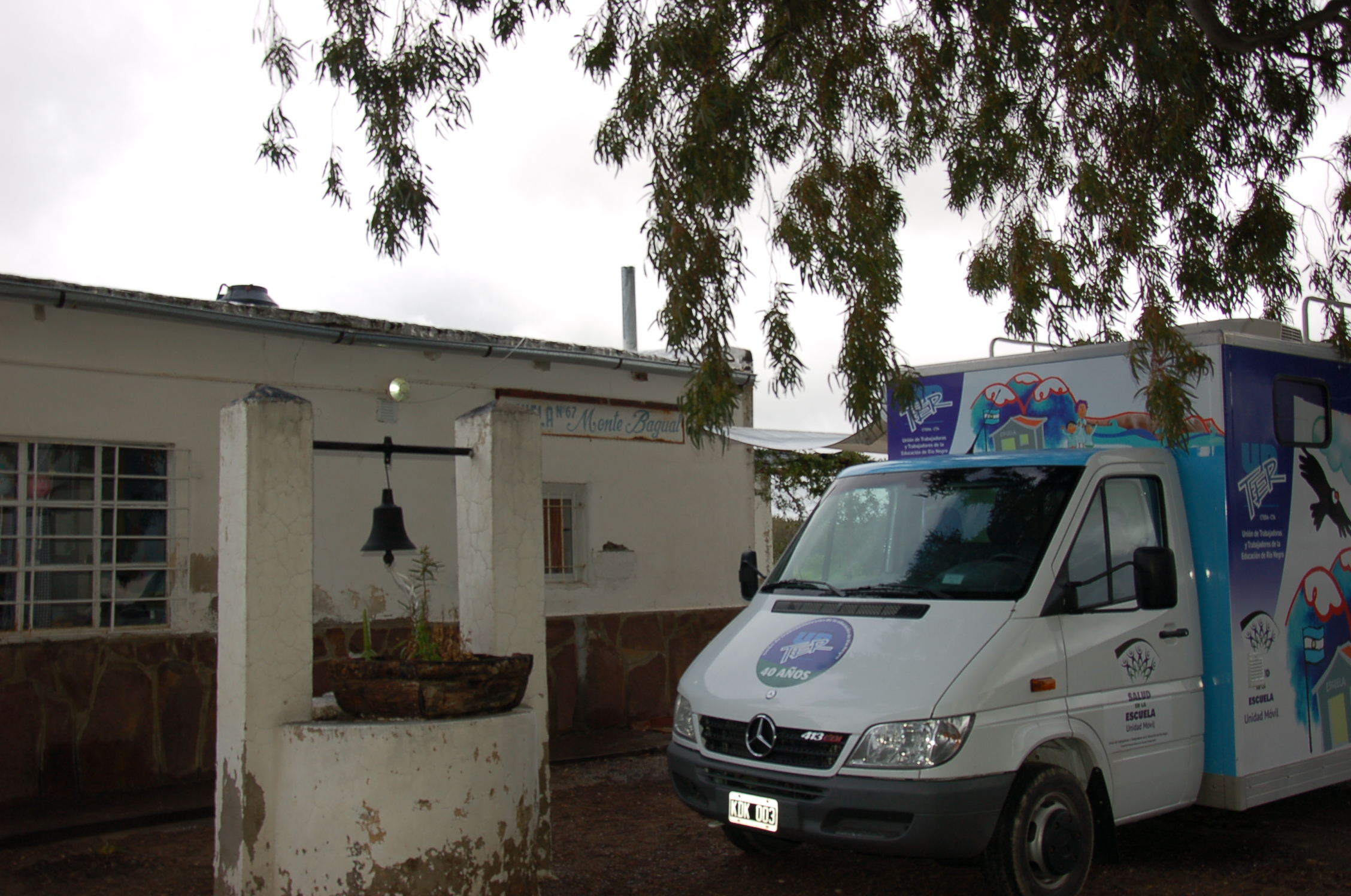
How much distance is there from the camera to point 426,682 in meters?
5.10

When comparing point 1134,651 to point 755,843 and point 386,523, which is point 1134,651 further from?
point 386,523

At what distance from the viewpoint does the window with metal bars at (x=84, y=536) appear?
796 centimetres

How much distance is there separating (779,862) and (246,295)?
21.8 feet

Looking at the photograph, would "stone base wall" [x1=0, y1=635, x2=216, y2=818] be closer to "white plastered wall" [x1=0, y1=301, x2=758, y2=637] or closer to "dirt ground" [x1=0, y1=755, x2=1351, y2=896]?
"white plastered wall" [x1=0, y1=301, x2=758, y2=637]

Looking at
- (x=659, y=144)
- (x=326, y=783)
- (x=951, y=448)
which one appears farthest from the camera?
(x=659, y=144)

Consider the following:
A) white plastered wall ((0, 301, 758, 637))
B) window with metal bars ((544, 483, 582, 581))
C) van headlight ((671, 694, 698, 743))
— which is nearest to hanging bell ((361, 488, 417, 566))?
van headlight ((671, 694, 698, 743))

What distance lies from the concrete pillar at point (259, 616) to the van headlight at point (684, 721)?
178 centimetres

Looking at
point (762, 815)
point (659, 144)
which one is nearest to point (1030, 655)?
point (762, 815)

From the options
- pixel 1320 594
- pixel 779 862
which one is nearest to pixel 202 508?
pixel 779 862

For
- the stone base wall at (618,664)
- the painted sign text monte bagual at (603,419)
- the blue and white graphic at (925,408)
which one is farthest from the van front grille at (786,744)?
the painted sign text monte bagual at (603,419)

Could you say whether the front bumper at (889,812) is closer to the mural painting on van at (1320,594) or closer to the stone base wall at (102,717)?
the mural painting on van at (1320,594)

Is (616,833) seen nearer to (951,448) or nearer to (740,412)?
(951,448)

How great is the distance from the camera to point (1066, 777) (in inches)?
206

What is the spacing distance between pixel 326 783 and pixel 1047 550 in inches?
135
